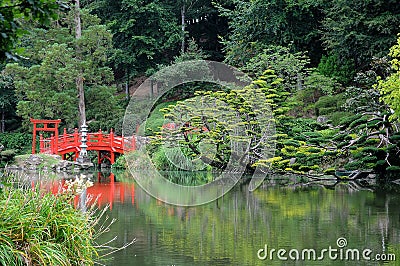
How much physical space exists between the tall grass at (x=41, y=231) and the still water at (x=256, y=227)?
4.38 ft

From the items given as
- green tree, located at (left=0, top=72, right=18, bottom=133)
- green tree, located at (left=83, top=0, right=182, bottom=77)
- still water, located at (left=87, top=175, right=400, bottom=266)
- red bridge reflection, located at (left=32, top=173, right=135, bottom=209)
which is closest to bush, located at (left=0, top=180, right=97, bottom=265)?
still water, located at (left=87, top=175, right=400, bottom=266)

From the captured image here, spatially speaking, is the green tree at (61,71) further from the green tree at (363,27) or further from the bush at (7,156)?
the green tree at (363,27)

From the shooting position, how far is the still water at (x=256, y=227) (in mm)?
6074

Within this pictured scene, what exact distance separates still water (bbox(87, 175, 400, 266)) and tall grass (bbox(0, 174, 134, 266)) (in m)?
1.34


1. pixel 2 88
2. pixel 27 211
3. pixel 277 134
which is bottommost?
pixel 27 211

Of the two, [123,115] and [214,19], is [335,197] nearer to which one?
[123,115]

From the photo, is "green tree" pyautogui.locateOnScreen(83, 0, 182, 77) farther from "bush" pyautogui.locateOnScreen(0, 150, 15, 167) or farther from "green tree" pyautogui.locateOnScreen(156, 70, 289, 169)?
"green tree" pyautogui.locateOnScreen(156, 70, 289, 169)

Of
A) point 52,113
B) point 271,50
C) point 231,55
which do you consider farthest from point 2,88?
point 271,50

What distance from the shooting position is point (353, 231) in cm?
727

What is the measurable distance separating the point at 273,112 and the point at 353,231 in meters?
7.05

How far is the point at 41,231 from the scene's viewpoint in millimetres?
4262

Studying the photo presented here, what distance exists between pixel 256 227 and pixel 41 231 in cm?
396

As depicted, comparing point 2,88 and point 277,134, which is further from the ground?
point 2,88

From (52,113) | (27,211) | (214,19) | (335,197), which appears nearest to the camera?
(27,211)
